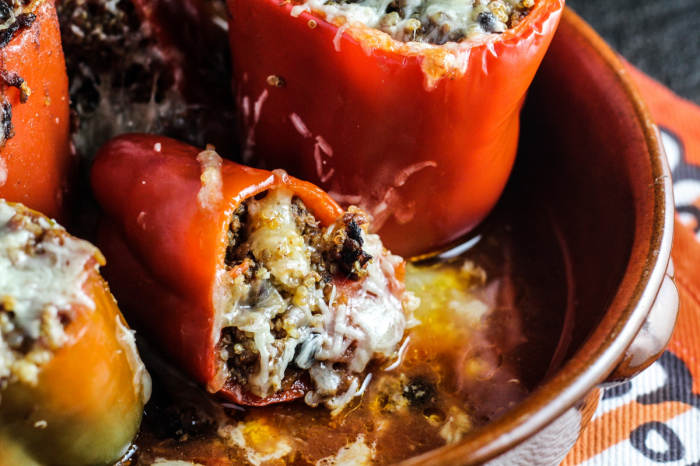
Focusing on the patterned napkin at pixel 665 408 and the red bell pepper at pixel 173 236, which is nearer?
the red bell pepper at pixel 173 236

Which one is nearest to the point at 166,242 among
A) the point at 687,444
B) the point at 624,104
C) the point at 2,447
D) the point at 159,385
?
the point at 159,385

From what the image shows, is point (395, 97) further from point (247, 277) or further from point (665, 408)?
point (665, 408)

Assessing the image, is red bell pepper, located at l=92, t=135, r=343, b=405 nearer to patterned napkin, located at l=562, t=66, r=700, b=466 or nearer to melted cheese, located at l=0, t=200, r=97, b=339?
melted cheese, located at l=0, t=200, r=97, b=339

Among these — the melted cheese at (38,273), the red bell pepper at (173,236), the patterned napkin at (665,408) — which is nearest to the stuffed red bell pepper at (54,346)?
the melted cheese at (38,273)

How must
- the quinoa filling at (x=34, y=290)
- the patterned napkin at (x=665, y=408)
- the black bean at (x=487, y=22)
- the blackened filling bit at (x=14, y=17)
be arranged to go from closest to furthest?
the quinoa filling at (x=34, y=290)
the blackened filling bit at (x=14, y=17)
the black bean at (x=487, y=22)
the patterned napkin at (x=665, y=408)

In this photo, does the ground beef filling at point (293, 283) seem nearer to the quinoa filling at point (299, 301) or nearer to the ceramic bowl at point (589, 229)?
the quinoa filling at point (299, 301)

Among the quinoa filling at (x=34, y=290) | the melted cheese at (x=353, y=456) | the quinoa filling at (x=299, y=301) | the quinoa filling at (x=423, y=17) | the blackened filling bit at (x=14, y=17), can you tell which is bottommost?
the melted cheese at (x=353, y=456)

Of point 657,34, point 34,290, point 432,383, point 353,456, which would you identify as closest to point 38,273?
point 34,290
